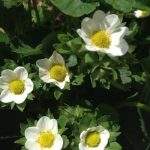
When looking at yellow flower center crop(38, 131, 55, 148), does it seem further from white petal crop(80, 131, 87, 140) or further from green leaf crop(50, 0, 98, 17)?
green leaf crop(50, 0, 98, 17)

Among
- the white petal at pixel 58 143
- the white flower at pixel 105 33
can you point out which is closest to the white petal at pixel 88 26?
the white flower at pixel 105 33

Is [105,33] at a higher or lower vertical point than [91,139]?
higher

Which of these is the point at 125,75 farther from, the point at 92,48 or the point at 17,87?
the point at 17,87

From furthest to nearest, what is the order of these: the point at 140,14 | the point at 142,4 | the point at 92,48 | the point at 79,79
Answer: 1. the point at 140,14
2. the point at 142,4
3. the point at 79,79
4. the point at 92,48

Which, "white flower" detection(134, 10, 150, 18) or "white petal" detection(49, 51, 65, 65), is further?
"white flower" detection(134, 10, 150, 18)

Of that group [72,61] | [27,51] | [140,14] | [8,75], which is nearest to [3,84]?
[8,75]

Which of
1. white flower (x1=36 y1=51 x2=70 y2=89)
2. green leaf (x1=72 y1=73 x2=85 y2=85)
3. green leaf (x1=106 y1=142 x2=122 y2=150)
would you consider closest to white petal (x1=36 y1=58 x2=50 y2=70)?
white flower (x1=36 y1=51 x2=70 y2=89)
